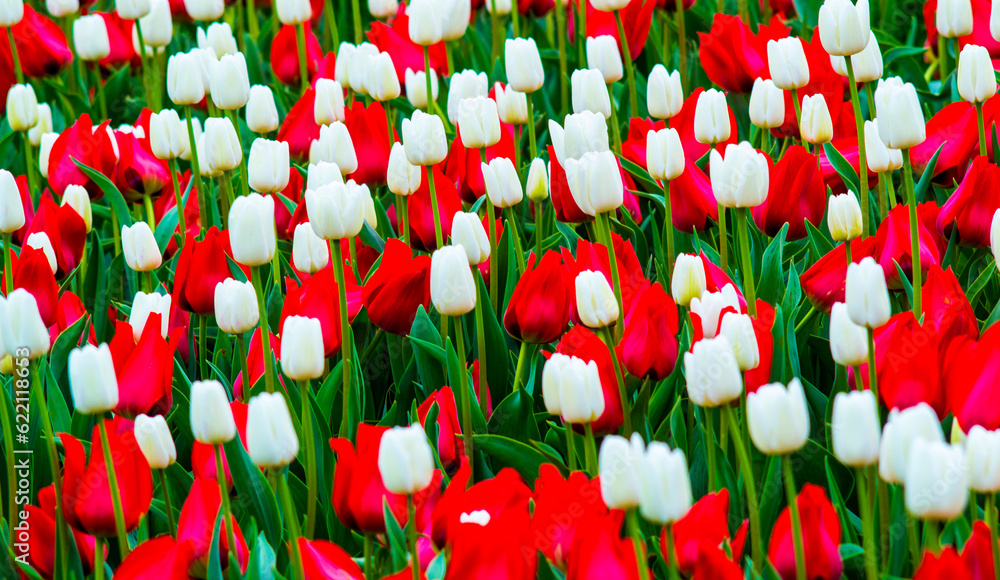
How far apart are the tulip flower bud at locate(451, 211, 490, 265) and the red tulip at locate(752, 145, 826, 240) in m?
0.51

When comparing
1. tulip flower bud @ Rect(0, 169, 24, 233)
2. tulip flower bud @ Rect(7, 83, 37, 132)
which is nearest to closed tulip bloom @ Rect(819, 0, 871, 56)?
tulip flower bud @ Rect(0, 169, 24, 233)

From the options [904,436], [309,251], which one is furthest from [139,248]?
[904,436]

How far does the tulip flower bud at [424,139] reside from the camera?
5.93 ft

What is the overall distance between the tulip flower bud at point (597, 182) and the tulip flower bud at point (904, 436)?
61 cm

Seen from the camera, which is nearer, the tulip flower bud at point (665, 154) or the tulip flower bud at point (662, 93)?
the tulip flower bud at point (665, 154)

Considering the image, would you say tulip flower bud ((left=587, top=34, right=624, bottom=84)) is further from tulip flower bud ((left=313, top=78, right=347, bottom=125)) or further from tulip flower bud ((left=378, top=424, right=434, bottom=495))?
tulip flower bud ((left=378, top=424, right=434, bottom=495))

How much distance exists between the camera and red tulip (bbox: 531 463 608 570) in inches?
45.7

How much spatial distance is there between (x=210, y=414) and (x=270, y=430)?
74 millimetres

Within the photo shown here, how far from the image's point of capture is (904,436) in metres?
1.01

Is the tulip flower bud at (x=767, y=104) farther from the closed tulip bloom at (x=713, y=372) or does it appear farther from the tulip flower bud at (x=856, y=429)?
the tulip flower bud at (x=856, y=429)

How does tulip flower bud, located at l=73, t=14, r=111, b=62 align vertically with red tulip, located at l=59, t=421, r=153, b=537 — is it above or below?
above

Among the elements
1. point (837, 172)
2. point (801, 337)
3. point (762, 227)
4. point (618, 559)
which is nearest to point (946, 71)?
point (837, 172)

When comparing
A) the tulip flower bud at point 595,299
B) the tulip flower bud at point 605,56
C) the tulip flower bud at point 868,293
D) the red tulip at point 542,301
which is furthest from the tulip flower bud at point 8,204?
the tulip flower bud at point 868,293

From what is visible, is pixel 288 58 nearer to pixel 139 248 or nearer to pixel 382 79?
pixel 382 79
